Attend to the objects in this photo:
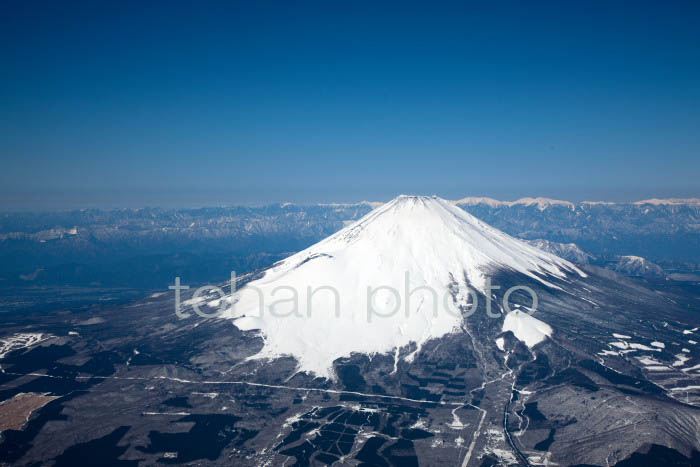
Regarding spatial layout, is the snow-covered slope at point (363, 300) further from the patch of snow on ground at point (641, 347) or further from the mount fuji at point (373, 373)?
the patch of snow on ground at point (641, 347)

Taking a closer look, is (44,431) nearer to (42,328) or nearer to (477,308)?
(42,328)

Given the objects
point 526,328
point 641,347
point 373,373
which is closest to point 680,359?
point 641,347

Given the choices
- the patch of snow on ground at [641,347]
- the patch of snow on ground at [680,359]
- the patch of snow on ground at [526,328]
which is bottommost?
the patch of snow on ground at [680,359]

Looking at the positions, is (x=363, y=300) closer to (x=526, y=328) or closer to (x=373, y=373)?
(x=373, y=373)

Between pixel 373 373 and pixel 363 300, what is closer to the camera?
pixel 373 373

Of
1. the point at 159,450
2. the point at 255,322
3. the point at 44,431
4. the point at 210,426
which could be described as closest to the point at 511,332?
the point at 255,322

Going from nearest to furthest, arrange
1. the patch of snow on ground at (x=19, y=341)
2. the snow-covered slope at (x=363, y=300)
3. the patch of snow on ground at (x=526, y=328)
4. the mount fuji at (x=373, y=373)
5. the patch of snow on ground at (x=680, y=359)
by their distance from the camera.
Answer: the mount fuji at (x=373, y=373)
the patch of snow on ground at (x=680, y=359)
the patch of snow on ground at (x=526, y=328)
the snow-covered slope at (x=363, y=300)
the patch of snow on ground at (x=19, y=341)

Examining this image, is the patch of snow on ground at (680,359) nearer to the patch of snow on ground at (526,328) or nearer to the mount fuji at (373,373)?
the mount fuji at (373,373)

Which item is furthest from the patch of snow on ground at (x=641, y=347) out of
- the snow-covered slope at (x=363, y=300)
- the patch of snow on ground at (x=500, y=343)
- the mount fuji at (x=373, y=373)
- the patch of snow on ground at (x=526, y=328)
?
the snow-covered slope at (x=363, y=300)

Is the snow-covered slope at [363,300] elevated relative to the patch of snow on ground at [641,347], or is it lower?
elevated

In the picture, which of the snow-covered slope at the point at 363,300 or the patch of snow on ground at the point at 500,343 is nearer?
the patch of snow on ground at the point at 500,343

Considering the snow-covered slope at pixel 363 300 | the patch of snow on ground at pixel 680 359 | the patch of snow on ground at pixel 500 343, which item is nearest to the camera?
the patch of snow on ground at pixel 680 359
